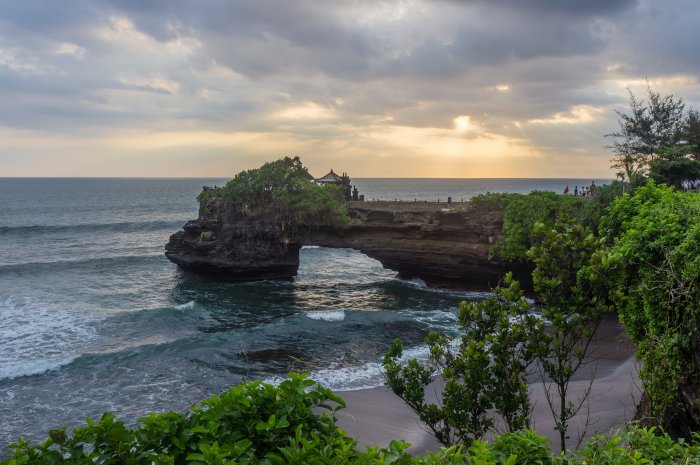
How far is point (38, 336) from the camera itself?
23.7m

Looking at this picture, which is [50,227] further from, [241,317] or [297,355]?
[297,355]

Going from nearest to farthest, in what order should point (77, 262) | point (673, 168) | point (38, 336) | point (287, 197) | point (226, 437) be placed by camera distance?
point (226, 437) → point (673, 168) → point (38, 336) → point (287, 197) → point (77, 262)

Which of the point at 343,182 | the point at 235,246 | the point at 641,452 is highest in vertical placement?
the point at 343,182

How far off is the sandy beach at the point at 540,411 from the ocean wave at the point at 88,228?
189ft

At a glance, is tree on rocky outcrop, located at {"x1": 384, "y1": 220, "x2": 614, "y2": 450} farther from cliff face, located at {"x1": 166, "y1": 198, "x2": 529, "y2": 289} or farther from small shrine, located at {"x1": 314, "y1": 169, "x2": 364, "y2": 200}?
small shrine, located at {"x1": 314, "y1": 169, "x2": 364, "y2": 200}

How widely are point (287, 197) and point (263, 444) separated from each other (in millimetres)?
29004

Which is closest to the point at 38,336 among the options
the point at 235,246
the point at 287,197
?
the point at 235,246

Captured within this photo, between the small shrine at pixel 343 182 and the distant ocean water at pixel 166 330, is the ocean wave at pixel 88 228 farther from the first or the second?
the small shrine at pixel 343 182

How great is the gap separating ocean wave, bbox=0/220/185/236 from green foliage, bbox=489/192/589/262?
5274 centimetres

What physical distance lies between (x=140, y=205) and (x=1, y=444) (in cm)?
9591

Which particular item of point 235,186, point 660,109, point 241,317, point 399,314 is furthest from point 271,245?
point 660,109

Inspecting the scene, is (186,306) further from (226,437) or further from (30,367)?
(226,437)

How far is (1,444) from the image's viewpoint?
1406cm

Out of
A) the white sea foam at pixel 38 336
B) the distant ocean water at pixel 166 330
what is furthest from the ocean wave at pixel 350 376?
the white sea foam at pixel 38 336
